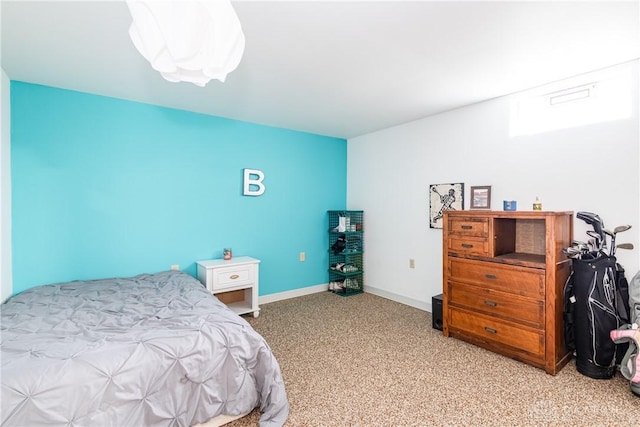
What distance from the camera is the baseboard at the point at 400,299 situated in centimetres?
365

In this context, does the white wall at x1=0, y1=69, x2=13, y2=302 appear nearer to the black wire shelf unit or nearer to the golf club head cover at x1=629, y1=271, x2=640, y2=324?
the black wire shelf unit

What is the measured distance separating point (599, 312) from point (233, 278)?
10.3ft

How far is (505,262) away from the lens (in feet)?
8.13

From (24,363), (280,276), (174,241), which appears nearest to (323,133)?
(280,276)

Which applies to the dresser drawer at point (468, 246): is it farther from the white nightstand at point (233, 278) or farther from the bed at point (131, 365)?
the white nightstand at point (233, 278)

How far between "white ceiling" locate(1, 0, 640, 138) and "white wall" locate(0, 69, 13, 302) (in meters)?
0.22

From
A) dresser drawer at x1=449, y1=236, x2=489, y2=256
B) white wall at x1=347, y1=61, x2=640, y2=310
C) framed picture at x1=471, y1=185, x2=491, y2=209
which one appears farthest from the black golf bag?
framed picture at x1=471, y1=185, x2=491, y2=209

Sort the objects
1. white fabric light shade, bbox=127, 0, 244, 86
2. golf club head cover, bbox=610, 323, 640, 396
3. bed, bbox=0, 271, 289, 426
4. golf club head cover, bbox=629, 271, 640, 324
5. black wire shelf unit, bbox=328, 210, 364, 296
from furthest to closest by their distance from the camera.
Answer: black wire shelf unit, bbox=328, 210, 364, 296 < golf club head cover, bbox=629, 271, 640, 324 < golf club head cover, bbox=610, 323, 640, 396 < bed, bbox=0, 271, 289, 426 < white fabric light shade, bbox=127, 0, 244, 86

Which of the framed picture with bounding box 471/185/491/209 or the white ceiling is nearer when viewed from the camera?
the white ceiling

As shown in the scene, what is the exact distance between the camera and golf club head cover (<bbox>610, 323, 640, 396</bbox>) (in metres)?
1.91

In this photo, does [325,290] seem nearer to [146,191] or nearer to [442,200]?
[442,200]

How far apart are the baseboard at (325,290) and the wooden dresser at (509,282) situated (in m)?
0.84

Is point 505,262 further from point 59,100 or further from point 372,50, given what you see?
point 59,100

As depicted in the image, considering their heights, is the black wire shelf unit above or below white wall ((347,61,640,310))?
below
